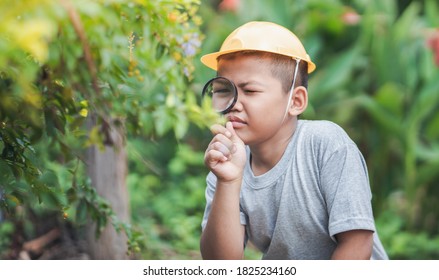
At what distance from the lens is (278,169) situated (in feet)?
6.85

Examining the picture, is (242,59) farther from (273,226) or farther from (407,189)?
(407,189)

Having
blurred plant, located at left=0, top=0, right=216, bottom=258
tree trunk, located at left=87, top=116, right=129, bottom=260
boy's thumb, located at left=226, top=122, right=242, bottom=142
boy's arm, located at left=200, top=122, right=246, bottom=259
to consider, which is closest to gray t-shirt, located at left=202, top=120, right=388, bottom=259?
boy's arm, located at left=200, top=122, right=246, bottom=259

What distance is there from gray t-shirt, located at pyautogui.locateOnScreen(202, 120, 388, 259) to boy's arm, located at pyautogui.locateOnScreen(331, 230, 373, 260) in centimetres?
3

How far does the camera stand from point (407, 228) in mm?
4141

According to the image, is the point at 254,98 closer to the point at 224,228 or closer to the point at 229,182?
the point at 229,182

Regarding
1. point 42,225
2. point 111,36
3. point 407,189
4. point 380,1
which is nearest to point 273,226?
point 111,36

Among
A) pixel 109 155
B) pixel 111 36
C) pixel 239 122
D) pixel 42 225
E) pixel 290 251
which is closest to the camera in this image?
pixel 111 36

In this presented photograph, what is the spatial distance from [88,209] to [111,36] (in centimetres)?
79

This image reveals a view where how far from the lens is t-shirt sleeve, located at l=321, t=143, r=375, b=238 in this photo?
6.15 ft

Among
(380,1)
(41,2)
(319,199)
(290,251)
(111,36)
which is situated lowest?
(290,251)

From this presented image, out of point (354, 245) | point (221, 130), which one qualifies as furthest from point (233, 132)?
point (354, 245)

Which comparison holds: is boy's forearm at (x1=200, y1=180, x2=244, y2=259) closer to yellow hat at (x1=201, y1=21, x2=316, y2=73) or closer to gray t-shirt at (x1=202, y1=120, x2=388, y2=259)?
gray t-shirt at (x1=202, y1=120, x2=388, y2=259)

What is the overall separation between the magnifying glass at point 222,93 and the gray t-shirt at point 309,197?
26 centimetres

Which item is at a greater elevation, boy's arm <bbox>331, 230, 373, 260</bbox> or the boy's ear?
the boy's ear
